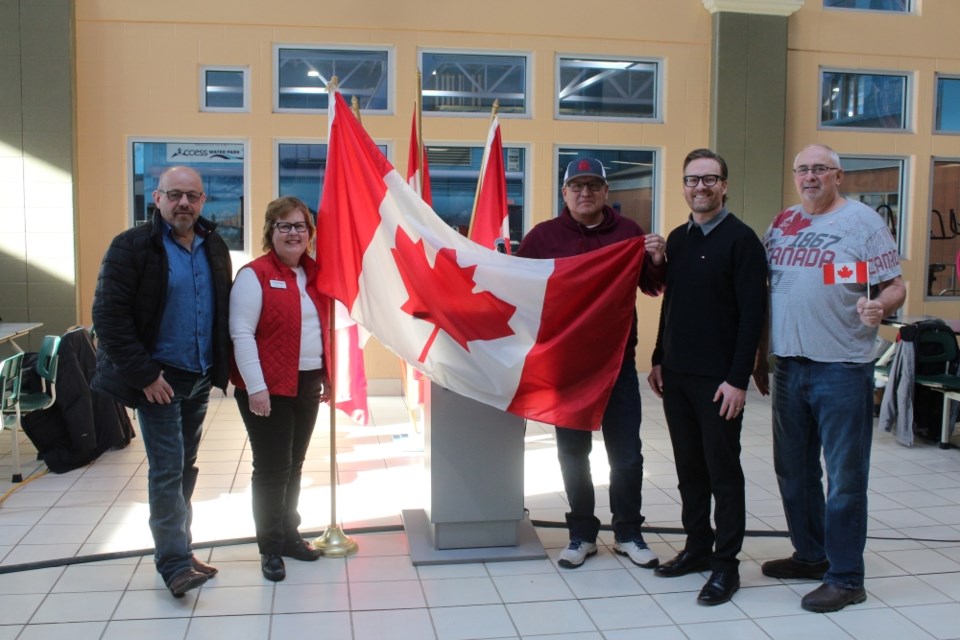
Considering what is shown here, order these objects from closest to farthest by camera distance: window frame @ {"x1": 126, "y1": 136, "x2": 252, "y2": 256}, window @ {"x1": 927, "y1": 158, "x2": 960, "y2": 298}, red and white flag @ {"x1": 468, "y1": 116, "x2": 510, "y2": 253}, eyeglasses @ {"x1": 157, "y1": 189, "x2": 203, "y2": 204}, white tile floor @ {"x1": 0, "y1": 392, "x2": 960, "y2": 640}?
white tile floor @ {"x1": 0, "y1": 392, "x2": 960, "y2": 640} → eyeglasses @ {"x1": 157, "y1": 189, "x2": 203, "y2": 204} → red and white flag @ {"x1": 468, "y1": 116, "x2": 510, "y2": 253} → window frame @ {"x1": 126, "y1": 136, "x2": 252, "y2": 256} → window @ {"x1": 927, "y1": 158, "x2": 960, "y2": 298}

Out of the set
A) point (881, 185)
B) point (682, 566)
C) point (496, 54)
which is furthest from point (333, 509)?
point (881, 185)

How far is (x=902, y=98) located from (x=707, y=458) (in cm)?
613

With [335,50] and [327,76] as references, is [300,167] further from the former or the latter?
[335,50]

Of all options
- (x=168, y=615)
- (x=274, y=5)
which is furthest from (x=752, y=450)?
(x=274, y=5)

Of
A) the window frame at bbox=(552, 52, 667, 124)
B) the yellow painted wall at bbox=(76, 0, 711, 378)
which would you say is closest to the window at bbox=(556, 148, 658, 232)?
the yellow painted wall at bbox=(76, 0, 711, 378)

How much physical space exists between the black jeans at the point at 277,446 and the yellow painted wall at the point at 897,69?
18.7ft

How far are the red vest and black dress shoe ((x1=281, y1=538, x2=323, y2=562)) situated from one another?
0.67 m

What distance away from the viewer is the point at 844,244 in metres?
3.12

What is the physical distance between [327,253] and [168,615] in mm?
1413

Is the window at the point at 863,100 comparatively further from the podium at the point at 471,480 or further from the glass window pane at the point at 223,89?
the podium at the point at 471,480

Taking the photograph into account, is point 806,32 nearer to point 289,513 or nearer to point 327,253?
point 327,253

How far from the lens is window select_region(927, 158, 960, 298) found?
8219 mm

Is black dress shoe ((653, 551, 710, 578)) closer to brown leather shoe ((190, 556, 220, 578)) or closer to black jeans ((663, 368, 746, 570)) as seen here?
black jeans ((663, 368, 746, 570))

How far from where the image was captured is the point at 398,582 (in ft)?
11.2
